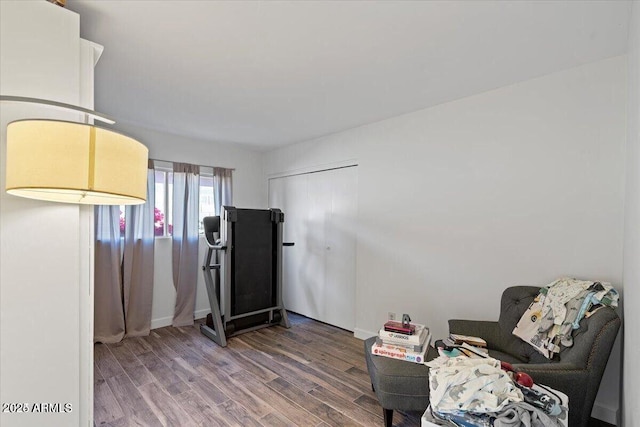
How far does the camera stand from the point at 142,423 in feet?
6.33

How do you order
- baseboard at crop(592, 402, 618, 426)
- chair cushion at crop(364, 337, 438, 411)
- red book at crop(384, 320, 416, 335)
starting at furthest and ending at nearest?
1. red book at crop(384, 320, 416, 335)
2. baseboard at crop(592, 402, 618, 426)
3. chair cushion at crop(364, 337, 438, 411)

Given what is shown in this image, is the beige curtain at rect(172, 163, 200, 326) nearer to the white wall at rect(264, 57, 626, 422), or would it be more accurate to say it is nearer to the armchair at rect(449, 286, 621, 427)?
the white wall at rect(264, 57, 626, 422)

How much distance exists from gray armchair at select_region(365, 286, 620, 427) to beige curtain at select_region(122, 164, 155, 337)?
9.11 ft

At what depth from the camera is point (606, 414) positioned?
75.4 inches

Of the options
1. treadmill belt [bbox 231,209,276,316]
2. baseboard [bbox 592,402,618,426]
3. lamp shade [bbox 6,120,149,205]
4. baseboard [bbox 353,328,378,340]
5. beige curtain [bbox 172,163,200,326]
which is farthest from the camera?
beige curtain [bbox 172,163,200,326]

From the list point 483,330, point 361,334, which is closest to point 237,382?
point 361,334

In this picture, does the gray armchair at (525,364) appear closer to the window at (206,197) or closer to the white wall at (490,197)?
the white wall at (490,197)

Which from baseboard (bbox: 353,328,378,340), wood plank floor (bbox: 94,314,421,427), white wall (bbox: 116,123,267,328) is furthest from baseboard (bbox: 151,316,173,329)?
baseboard (bbox: 353,328,378,340)

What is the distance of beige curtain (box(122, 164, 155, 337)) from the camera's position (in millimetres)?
3383

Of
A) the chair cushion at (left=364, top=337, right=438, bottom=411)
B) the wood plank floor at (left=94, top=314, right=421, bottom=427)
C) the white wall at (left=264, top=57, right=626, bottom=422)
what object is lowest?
the wood plank floor at (left=94, top=314, right=421, bottom=427)

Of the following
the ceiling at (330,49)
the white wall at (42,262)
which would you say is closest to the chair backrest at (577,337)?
the ceiling at (330,49)

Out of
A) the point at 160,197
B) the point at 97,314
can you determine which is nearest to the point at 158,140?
the point at 160,197

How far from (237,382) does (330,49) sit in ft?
8.58

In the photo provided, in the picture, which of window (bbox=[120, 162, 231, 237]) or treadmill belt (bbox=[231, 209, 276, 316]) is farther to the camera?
window (bbox=[120, 162, 231, 237])
